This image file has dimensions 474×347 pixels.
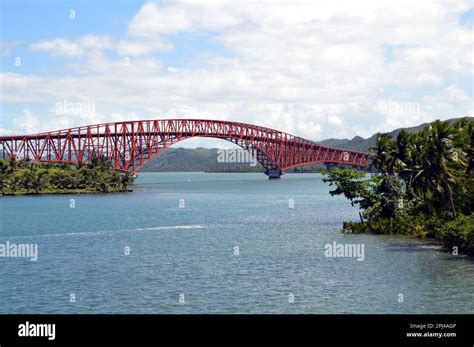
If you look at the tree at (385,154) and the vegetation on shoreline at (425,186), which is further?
the tree at (385,154)

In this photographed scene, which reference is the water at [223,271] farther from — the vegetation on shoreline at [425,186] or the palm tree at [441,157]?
the palm tree at [441,157]

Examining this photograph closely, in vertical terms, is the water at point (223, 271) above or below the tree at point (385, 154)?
below

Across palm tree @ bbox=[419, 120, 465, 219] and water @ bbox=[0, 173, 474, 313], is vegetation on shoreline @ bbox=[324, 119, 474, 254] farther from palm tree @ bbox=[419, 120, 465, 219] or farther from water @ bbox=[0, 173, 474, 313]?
water @ bbox=[0, 173, 474, 313]

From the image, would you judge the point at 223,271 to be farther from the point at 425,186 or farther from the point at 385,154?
the point at 385,154

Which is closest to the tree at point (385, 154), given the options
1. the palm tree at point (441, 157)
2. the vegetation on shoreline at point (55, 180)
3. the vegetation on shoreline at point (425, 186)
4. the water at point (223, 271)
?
the vegetation on shoreline at point (425, 186)

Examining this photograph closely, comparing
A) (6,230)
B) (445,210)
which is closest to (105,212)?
(6,230)

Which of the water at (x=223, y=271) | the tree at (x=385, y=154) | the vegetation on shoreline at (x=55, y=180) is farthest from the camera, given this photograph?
the vegetation on shoreline at (x=55, y=180)

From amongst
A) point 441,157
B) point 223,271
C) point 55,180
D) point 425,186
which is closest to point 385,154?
point 425,186
